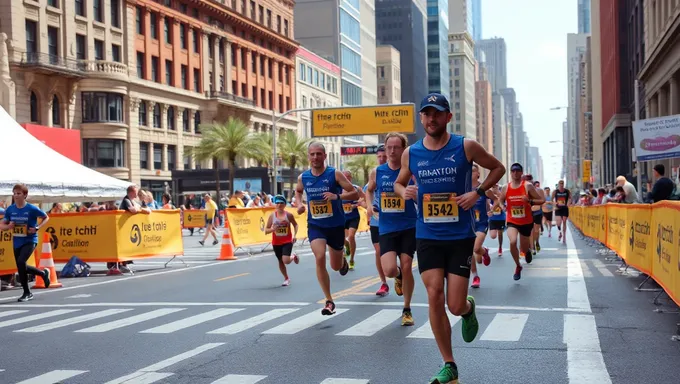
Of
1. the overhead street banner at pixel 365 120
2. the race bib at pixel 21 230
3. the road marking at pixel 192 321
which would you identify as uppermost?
the overhead street banner at pixel 365 120

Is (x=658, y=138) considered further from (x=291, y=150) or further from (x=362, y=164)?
(x=362, y=164)

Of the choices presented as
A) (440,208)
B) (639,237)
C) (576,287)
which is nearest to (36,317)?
(440,208)

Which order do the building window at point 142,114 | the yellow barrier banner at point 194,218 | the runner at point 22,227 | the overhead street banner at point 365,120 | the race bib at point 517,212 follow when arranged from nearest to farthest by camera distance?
the runner at point 22,227 < the race bib at point 517,212 < the yellow barrier banner at point 194,218 < the overhead street banner at point 365,120 < the building window at point 142,114

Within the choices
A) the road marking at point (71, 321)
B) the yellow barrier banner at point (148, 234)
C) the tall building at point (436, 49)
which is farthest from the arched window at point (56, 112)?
the tall building at point (436, 49)

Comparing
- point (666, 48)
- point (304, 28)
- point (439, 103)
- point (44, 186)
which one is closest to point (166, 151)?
point (666, 48)

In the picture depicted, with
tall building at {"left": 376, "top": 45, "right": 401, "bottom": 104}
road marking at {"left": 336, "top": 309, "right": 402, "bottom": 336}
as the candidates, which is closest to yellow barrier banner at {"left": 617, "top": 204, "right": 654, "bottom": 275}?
road marking at {"left": 336, "top": 309, "right": 402, "bottom": 336}

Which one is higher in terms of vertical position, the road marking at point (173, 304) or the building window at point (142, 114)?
the building window at point (142, 114)

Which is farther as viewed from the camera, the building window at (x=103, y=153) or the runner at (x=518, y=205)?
the building window at (x=103, y=153)

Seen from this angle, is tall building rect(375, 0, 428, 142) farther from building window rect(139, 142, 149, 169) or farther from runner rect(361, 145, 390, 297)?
runner rect(361, 145, 390, 297)

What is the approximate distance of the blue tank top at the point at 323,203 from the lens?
10.5 m

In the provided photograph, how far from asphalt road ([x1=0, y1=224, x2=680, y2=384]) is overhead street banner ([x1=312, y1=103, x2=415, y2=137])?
1446 inches

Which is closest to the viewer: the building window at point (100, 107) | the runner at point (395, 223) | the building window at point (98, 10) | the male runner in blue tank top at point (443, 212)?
the male runner in blue tank top at point (443, 212)

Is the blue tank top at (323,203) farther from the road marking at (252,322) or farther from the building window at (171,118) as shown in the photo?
the building window at (171,118)

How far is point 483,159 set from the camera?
21.0 feet
